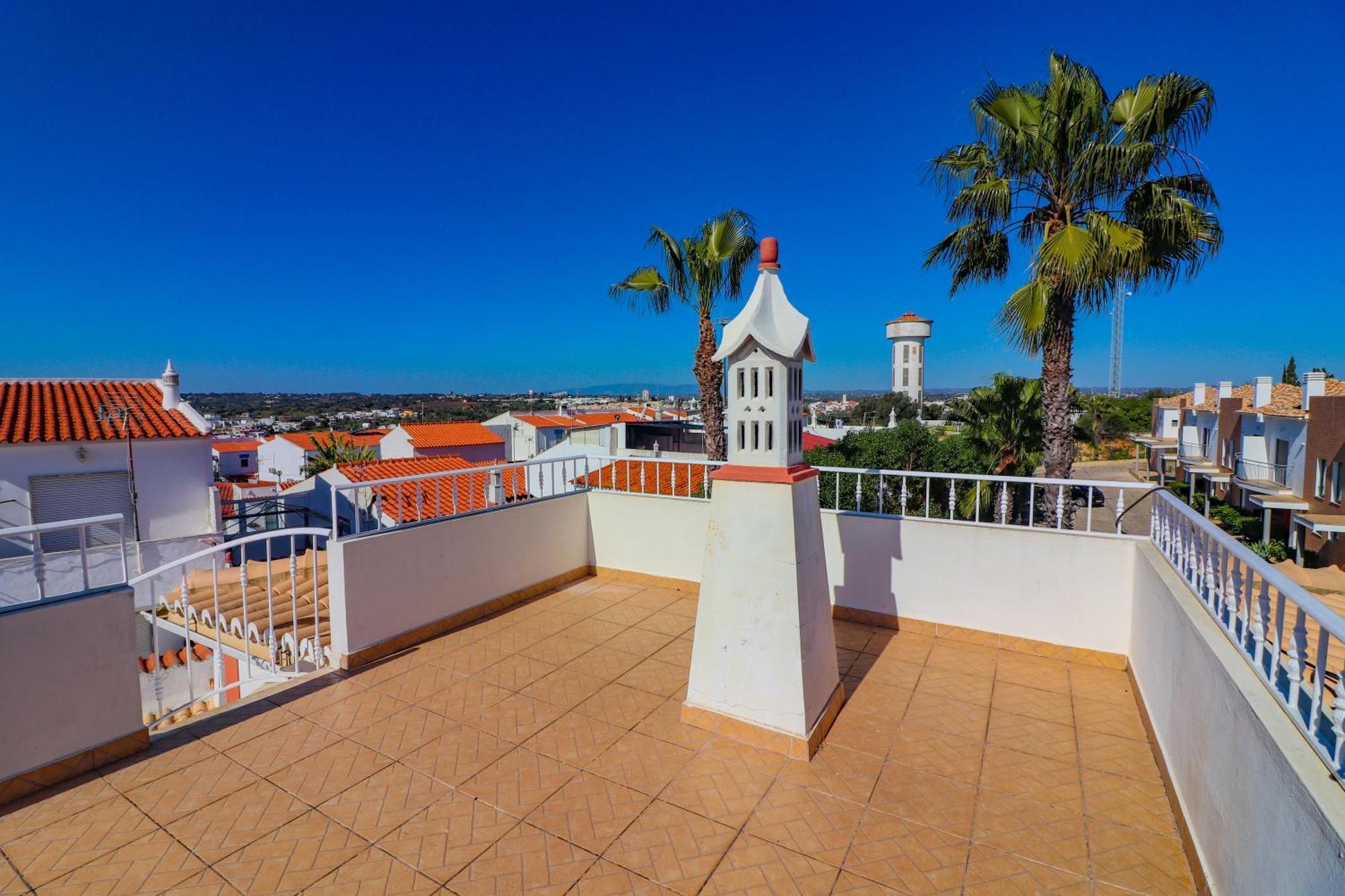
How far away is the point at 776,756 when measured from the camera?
3277 mm

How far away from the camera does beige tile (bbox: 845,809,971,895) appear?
7.86ft

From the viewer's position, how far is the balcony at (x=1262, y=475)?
2069 cm

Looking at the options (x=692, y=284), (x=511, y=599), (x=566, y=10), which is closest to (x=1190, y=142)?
(x=692, y=284)

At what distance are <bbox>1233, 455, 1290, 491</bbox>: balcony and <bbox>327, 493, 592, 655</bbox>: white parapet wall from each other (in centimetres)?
2668

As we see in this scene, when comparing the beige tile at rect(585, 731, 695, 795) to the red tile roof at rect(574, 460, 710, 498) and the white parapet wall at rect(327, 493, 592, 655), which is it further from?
the red tile roof at rect(574, 460, 710, 498)

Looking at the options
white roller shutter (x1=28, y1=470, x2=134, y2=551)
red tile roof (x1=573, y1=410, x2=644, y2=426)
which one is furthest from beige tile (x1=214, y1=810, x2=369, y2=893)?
red tile roof (x1=573, y1=410, x2=644, y2=426)

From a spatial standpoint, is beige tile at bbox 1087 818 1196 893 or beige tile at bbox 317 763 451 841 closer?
beige tile at bbox 1087 818 1196 893

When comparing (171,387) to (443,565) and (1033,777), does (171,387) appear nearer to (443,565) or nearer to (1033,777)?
(443,565)

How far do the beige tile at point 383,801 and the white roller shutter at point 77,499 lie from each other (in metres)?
13.5

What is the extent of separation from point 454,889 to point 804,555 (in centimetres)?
226

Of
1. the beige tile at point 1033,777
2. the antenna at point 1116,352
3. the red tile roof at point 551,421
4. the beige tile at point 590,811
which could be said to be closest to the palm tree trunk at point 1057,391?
the beige tile at point 1033,777

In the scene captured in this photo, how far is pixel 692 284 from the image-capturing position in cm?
909

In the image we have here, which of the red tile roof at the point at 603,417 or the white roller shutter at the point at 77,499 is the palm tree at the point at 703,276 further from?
the red tile roof at the point at 603,417

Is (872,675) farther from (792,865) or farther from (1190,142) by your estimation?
(1190,142)
